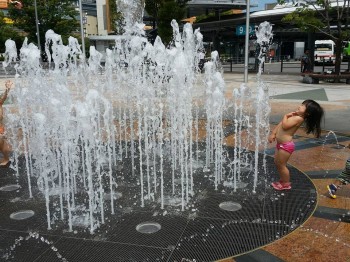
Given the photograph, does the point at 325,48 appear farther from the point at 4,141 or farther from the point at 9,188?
the point at 9,188

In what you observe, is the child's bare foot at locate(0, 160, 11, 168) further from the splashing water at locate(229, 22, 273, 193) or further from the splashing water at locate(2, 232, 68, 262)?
the splashing water at locate(229, 22, 273, 193)

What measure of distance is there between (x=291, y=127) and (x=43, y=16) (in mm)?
33747

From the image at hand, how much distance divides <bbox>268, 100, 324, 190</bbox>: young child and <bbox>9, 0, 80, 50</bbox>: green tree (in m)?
33.3

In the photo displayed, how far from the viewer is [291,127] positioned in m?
4.64

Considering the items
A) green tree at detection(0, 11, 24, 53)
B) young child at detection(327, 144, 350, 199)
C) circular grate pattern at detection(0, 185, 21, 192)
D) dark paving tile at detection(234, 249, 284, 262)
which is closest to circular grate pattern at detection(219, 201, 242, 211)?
dark paving tile at detection(234, 249, 284, 262)

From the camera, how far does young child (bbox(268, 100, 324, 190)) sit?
4.56m

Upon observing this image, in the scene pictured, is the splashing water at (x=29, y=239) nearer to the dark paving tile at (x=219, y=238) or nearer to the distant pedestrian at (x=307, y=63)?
the dark paving tile at (x=219, y=238)

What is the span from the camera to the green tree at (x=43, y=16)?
33.7 metres

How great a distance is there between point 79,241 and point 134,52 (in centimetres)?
890

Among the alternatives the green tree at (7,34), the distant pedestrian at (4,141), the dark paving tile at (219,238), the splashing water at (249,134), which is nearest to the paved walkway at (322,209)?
the dark paving tile at (219,238)

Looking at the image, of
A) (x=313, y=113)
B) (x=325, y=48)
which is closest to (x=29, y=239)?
(x=313, y=113)

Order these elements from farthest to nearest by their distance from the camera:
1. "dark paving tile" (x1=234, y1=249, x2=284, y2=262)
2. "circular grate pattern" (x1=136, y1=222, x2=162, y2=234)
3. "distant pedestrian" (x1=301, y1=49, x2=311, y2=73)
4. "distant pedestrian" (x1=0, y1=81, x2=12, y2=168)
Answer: "distant pedestrian" (x1=301, y1=49, x2=311, y2=73) < "distant pedestrian" (x1=0, y1=81, x2=12, y2=168) < "circular grate pattern" (x1=136, y1=222, x2=162, y2=234) < "dark paving tile" (x1=234, y1=249, x2=284, y2=262)

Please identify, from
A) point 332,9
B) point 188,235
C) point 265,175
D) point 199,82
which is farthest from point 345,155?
point 332,9

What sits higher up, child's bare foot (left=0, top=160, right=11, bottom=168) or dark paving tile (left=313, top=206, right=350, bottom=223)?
child's bare foot (left=0, top=160, right=11, bottom=168)
